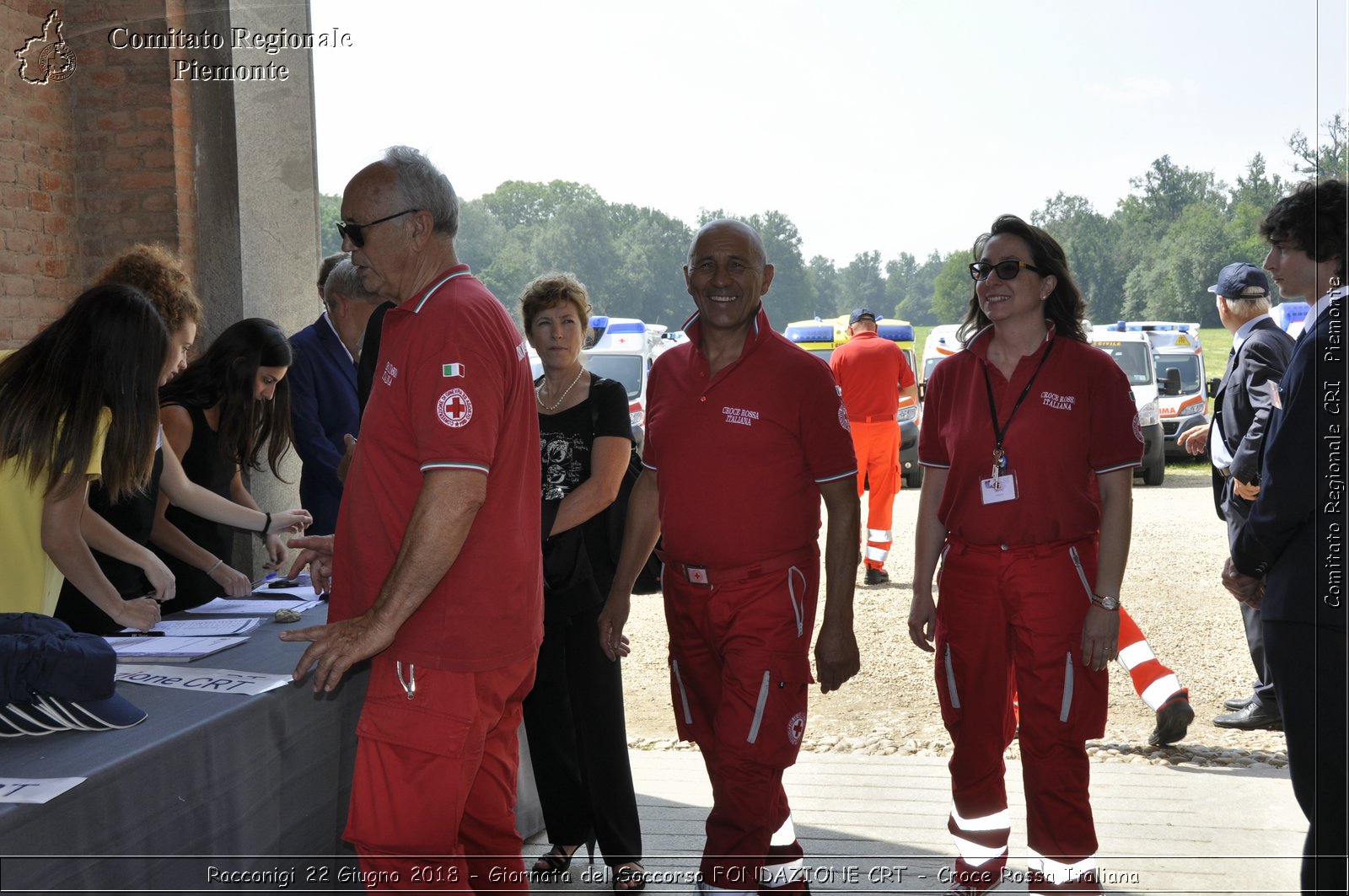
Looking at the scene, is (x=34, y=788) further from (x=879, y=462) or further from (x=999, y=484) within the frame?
(x=879, y=462)

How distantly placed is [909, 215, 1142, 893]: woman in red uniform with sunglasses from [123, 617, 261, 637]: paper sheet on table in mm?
2029

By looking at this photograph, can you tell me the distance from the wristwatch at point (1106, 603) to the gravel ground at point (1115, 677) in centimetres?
223

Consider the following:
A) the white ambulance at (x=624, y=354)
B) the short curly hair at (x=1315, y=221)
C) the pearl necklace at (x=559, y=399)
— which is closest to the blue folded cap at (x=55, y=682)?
the pearl necklace at (x=559, y=399)

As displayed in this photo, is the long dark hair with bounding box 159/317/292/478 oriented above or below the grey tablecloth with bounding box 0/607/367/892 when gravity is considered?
above

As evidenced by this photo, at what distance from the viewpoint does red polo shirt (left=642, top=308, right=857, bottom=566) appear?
10.5 ft

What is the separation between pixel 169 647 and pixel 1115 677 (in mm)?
5635

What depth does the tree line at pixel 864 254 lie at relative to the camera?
25812 mm

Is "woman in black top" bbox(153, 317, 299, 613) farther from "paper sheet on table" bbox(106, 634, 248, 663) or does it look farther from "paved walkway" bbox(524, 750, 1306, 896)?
"paved walkway" bbox(524, 750, 1306, 896)

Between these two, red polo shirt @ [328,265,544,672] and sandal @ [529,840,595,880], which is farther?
sandal @ [529,840,595,880]

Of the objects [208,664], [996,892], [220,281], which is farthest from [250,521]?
[996,892]

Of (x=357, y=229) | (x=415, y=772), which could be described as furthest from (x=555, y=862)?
(x=357, y=229)

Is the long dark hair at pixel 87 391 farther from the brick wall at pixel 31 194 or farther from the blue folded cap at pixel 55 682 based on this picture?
the brick wall at pixel 31 194

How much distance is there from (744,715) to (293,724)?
1211 millimetres

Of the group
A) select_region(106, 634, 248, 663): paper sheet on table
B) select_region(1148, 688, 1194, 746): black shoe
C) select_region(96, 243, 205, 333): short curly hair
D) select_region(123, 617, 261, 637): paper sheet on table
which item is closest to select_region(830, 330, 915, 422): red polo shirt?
select_region(1148, 688, 1194, 746): black shoe
